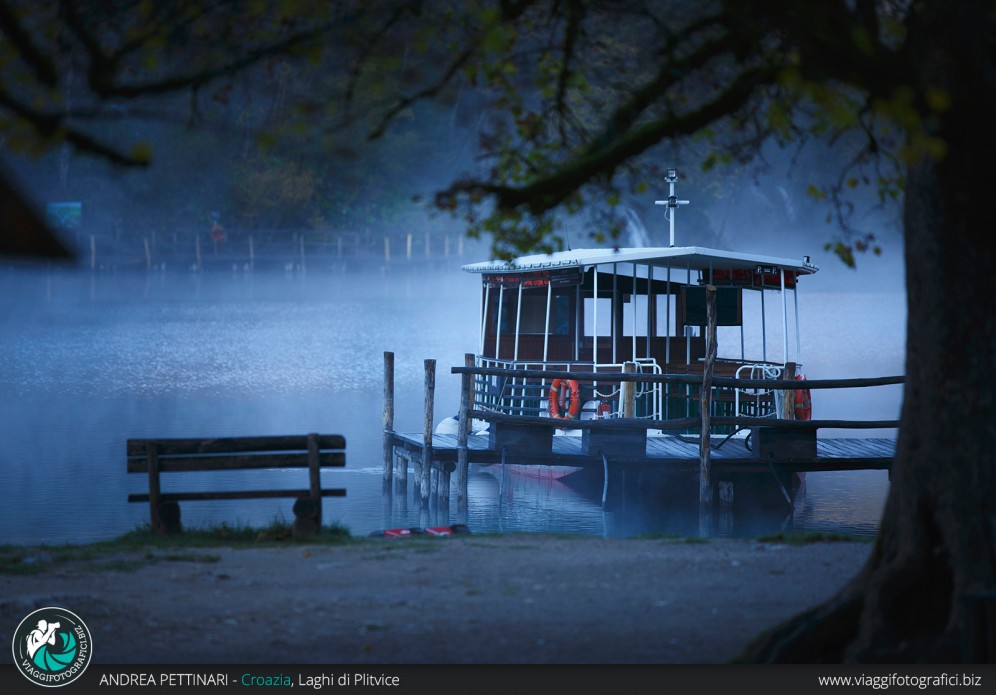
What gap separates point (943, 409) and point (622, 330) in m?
13.8

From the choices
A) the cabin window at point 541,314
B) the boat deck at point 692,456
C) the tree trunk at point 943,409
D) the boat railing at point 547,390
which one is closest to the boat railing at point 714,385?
the boat deck at point 692,456

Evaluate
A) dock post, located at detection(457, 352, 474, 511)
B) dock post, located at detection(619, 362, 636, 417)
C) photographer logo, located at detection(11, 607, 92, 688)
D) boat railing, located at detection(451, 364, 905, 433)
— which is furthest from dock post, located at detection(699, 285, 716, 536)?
photographer logo, located at detection(11, 607, 92, 688)

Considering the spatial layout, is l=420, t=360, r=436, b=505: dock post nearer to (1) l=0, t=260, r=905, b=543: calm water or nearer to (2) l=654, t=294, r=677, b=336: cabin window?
(1) l=0, t=260, r=905, b=543: calm water

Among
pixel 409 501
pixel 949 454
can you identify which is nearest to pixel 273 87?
pixel 949 454

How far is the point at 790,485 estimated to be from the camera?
786 inches

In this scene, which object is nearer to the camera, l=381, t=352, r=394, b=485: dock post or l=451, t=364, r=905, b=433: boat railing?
l=451, t=364, r=905, b=433: boat railing

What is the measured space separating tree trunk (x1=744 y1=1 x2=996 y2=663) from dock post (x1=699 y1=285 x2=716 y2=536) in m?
10.1

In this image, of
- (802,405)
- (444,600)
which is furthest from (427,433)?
(444,600)

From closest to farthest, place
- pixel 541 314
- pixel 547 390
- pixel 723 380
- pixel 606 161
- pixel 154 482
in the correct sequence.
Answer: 1. pixel 606 161
2. pixel 154 482
3. pixel 723 380
4. pixel 547 390
5. pixel 541 314

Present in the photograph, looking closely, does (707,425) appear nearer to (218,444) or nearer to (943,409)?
(218,444)

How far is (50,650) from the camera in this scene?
704 centimetres

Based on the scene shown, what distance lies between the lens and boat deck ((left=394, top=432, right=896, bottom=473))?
18.8 metres

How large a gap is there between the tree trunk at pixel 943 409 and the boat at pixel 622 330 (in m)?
11.3

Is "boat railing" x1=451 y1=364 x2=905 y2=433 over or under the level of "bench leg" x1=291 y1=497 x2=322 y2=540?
over
